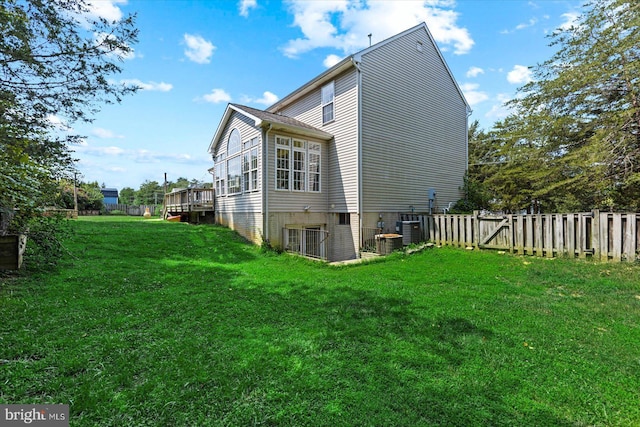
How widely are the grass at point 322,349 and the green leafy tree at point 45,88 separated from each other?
5.22 ft

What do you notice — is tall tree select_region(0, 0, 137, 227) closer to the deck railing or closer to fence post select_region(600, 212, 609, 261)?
the deck railing

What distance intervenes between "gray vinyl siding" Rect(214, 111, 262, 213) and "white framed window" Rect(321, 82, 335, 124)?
335 centimetres

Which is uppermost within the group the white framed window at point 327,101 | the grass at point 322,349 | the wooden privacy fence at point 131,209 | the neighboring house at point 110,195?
the white framed window at point 327,101

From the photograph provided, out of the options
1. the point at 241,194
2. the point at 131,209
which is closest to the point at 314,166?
the point at 241,194

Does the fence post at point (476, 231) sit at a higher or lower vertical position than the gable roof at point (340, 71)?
lower

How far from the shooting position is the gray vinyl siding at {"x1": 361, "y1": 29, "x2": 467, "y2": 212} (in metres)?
11.5

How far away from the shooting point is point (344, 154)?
38.3 feet

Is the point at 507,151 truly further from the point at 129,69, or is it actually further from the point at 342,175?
the point at 129,69

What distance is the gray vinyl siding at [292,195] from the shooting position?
34.9 feet

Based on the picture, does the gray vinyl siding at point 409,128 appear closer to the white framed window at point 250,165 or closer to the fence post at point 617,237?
the white framed window at point 250,165

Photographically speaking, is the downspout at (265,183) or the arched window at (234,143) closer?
the downspout at (265,183)

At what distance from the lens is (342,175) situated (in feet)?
38.7

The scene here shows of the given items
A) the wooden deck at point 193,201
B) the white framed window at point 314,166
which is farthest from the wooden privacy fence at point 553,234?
the wooden deck at point 193,201

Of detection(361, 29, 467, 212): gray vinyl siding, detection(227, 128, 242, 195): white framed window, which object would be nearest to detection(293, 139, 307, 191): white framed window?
detection(361, 29, 467, 212): gray vinyl siding
